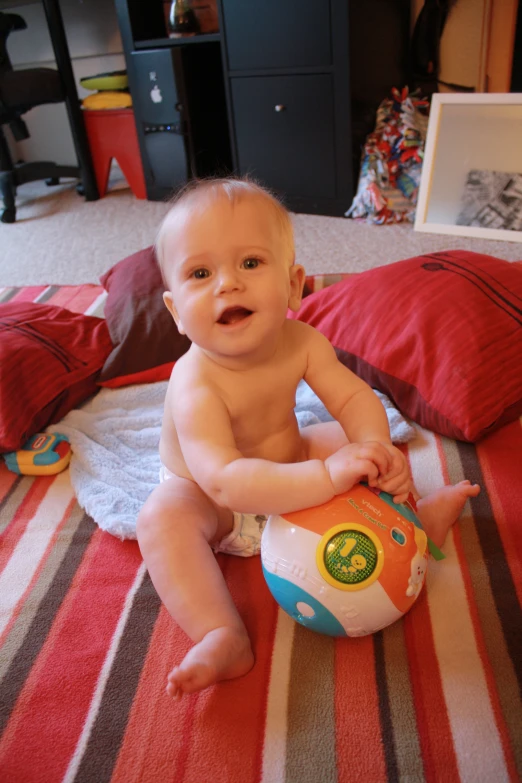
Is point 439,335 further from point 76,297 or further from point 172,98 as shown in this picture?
point 172,98

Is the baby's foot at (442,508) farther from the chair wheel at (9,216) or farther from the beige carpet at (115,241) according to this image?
the chair wheel at (9,216)

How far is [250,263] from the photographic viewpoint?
0.70 meters

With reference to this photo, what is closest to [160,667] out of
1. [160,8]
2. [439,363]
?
[439,363]

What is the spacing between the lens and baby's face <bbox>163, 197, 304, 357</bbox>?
0.68m

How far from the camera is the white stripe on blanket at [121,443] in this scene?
2.95 feet

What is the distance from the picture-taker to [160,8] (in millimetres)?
2410

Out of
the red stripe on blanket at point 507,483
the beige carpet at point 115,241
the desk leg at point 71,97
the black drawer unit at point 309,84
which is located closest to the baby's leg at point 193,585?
the red stripe on blanket at point 507,483

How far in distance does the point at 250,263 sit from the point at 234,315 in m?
0.06

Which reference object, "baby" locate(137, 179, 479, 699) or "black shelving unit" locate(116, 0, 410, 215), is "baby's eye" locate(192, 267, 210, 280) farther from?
"black shelving unit" locate(116, 0, 410, 215)

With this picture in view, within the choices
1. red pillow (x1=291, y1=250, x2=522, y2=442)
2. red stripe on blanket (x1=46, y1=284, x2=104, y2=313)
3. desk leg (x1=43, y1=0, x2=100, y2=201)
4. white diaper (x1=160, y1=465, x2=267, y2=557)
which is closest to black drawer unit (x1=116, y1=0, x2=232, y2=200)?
desk leg (x1=43, y1=0, x2=100, y2=201)

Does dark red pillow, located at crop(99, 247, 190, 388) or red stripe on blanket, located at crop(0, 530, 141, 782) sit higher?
dark red pillow, located at crop(99, 247, 190, 388)

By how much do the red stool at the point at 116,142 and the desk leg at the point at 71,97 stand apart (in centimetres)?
4

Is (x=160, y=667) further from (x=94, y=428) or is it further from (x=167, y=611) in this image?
(x=94, y=428)

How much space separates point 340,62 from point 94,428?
1414 millimetres
